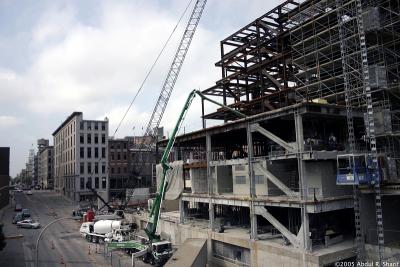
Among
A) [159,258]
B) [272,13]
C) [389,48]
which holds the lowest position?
[159,258]

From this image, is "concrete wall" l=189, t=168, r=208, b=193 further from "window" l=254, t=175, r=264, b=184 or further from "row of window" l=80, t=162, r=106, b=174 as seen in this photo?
"row of window" l=80, t=162, r=106, b=174

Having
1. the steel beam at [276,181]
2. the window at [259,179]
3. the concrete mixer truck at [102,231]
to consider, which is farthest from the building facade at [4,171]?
the steel beam at [276,181]

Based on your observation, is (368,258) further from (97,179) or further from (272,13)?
(97,179)

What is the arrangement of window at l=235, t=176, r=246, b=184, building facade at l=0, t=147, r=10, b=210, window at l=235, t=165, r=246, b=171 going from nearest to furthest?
window at l=235, t=176, r=246, b=184 → window at l=235, t=165, r=246, b=171 → building facade at l=0, t=147, r=10, b=210

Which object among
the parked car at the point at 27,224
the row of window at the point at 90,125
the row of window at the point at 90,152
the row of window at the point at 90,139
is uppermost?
the row of window at the point at 90,125

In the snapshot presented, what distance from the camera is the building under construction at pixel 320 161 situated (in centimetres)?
3262

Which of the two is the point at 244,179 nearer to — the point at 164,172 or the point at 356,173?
the point at 164,172

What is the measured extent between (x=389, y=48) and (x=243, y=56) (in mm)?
24101

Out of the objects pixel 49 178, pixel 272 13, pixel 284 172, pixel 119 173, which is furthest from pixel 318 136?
pixel 49 178

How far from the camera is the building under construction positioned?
107 feet

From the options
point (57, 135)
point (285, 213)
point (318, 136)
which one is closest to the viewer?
point (318, 136)

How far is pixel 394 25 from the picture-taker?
37.7m

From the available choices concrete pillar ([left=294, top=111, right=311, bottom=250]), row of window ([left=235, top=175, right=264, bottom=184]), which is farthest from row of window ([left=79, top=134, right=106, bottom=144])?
concrete pillar ([left=294, top=111, right=311, bottom=250])

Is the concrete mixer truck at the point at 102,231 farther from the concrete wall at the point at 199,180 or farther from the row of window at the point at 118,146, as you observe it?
the row of window at the point at 118,146
